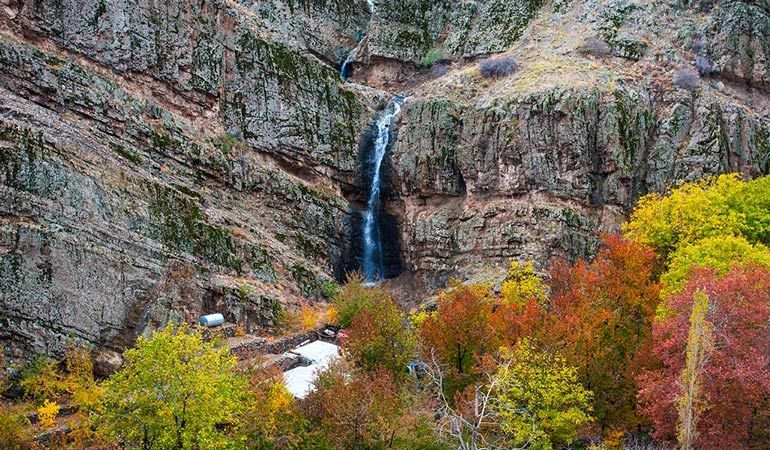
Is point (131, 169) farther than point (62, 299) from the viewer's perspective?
Yes

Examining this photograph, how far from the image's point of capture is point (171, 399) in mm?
24828

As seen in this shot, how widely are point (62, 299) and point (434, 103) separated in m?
30.5

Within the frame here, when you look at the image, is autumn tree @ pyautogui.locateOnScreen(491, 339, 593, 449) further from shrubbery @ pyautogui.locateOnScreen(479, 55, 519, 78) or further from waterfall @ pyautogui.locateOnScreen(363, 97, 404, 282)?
shrubbery @ pyautogui.locateOnScreen(479, 55, 519, 78)

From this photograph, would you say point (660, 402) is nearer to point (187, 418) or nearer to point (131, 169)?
point (187, 418)

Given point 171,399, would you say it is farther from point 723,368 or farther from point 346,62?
point 346,62

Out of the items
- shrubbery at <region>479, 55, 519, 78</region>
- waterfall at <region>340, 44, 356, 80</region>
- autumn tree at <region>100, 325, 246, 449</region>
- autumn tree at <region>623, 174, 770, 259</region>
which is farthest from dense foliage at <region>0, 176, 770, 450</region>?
waterfall at <region>340, 44, 356, 80</region>

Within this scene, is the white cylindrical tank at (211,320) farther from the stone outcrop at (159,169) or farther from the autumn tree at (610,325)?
the autumn tree at (610,325)

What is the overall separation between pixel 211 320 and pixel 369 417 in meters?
16.4

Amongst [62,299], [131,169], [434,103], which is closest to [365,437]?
[62,299]

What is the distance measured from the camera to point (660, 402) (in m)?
25.1

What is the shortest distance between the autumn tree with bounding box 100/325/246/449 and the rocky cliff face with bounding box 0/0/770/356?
10844 mm

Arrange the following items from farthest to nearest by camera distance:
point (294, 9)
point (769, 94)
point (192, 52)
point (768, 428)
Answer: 1. point (294, 9)
2. point (769, 94)
3. point (192, 52)
4. point (768, 428)

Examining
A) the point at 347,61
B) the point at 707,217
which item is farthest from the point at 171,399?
the point at 347,61

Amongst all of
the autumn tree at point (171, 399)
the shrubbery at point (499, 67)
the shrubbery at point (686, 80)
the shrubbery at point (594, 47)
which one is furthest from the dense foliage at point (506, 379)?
the shrubbery at point (499, 67)
